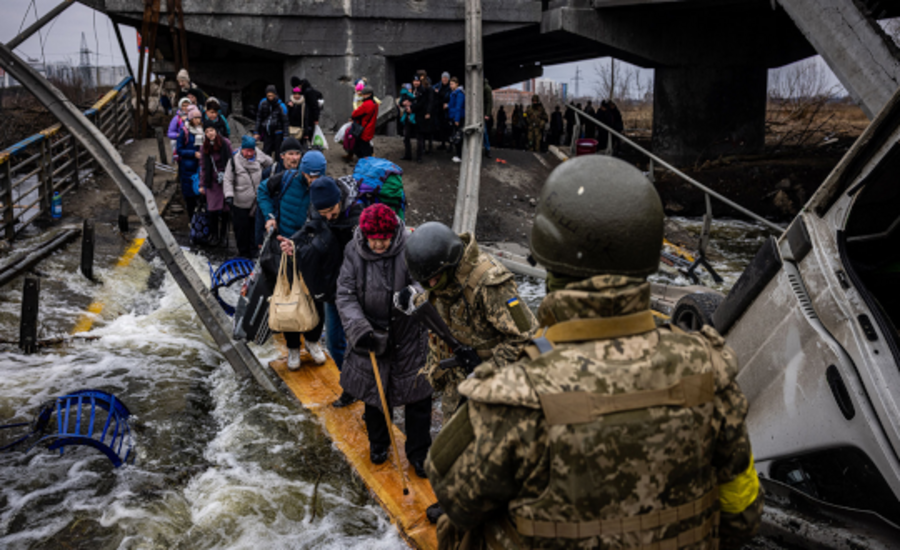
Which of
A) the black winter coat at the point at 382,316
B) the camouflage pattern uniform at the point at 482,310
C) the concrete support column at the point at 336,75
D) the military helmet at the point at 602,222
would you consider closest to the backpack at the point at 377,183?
the black winter coat at the point at 382,316

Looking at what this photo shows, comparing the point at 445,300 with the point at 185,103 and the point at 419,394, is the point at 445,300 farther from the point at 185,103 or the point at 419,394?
the point at 185,103

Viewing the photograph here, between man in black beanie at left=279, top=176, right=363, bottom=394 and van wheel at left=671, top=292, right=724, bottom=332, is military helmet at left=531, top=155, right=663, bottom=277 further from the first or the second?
van wheel at left=671, top=292, right=724, bottom=332

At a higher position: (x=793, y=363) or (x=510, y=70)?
(x=510, y=70)

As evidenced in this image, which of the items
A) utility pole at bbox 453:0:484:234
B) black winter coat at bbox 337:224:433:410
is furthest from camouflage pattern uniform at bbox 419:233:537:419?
utility pole at bbox 453:0:484:234

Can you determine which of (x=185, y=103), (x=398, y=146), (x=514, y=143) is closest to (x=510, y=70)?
(x=514, y=143)

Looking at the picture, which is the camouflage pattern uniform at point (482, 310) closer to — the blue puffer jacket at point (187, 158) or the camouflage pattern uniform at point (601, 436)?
the camouflage pattern uniform at point (601, 436)

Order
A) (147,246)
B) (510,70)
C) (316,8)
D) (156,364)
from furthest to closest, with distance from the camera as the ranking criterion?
(510,70), (316,8), (147,246), (156,364)

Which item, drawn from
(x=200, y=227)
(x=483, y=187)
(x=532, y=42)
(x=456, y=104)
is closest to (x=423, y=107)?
(x=456, y=104)

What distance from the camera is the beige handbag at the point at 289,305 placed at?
16.3 feet

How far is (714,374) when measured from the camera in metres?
1.57

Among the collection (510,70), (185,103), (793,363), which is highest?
(510,70)

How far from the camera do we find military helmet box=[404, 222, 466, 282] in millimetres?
2939

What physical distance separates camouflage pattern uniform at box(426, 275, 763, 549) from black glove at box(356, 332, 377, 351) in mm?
2107

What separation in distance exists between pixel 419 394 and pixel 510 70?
25114 millimetres
